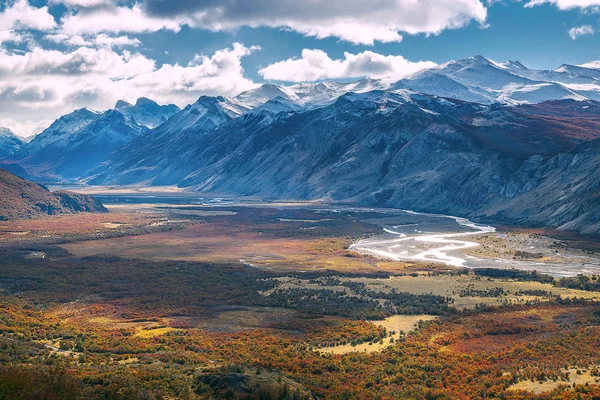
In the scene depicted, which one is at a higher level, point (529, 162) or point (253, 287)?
point (529, 162)

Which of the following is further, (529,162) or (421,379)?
(529,162)

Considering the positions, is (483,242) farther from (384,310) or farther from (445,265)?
(384,310)

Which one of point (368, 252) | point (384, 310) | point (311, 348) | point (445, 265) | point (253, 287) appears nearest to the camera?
point (311, 348)

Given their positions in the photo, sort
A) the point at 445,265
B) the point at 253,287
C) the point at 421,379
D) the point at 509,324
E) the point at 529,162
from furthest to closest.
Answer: the point at 529,162 → the point at 445,265 → the point at 253,287 → the point at 509,324 → the point at 421,379

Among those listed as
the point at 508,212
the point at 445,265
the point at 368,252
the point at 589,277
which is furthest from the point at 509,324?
the point at 508,212

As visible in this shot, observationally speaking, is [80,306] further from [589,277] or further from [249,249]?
[589,277]

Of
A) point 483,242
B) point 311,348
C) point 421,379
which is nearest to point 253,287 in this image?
point 311,348
